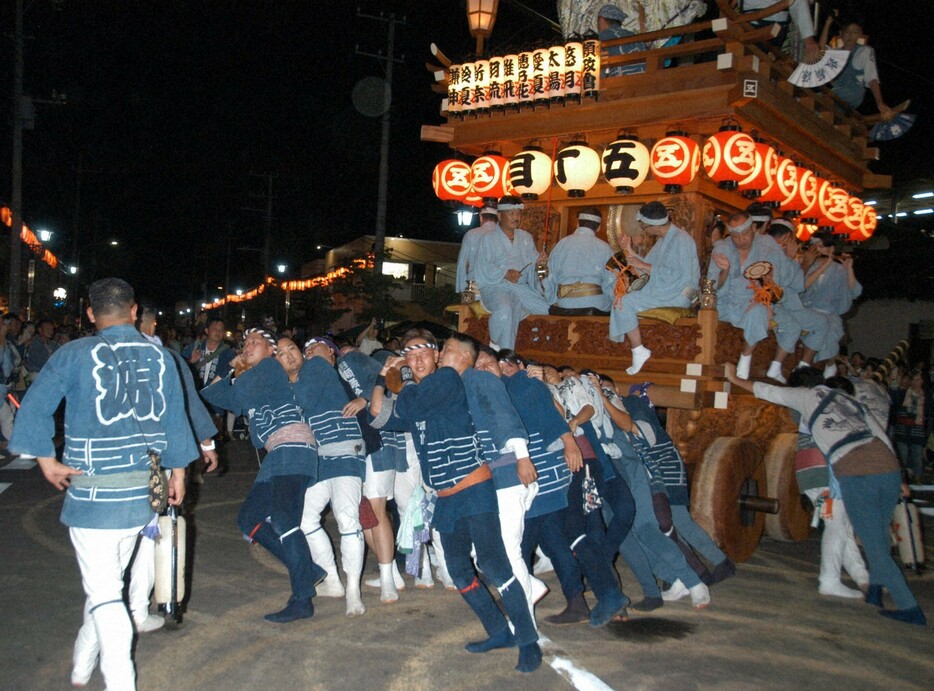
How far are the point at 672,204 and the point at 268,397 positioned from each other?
4.85 meters

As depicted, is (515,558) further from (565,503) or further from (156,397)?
(156,397)

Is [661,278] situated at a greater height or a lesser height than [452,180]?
lesser

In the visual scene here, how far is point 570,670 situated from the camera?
4.43 metres

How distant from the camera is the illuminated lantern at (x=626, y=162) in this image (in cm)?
770

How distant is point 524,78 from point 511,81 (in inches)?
6.6

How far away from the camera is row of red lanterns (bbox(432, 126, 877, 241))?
7.49 metres

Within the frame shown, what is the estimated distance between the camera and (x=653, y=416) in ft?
20.6

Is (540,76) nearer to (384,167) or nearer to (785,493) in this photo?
(785,493)

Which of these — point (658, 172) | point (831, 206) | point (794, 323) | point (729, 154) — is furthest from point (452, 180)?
point (831, 206)

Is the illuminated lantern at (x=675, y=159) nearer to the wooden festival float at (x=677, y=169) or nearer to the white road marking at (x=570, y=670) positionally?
the wooden festival float at (x=677, y=169)

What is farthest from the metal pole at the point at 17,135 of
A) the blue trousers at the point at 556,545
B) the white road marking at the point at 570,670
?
the white road marking at the point at 570,670

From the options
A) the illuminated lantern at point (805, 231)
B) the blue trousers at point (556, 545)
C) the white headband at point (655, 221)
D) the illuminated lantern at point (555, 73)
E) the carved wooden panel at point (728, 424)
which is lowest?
the blue trousers at point (556, 545)

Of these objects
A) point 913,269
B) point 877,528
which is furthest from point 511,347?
point 913,269

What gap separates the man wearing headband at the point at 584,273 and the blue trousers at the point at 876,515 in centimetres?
302
